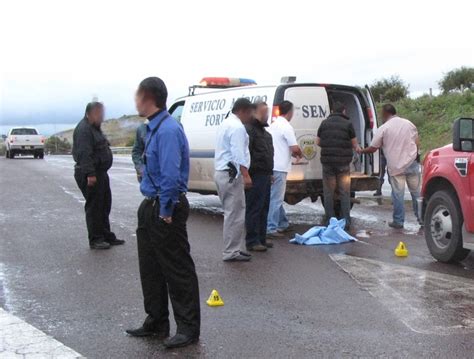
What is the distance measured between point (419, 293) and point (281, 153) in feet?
11.3

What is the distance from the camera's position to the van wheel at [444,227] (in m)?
6.96

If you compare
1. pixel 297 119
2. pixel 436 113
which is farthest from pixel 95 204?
pixel 436 113

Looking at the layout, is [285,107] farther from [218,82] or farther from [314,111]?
[218,82]

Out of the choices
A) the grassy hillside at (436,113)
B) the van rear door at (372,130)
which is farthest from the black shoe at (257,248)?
the grassy hillside at (436,113)

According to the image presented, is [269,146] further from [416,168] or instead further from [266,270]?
[416,168]

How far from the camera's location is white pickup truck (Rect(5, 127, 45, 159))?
35.2 meters

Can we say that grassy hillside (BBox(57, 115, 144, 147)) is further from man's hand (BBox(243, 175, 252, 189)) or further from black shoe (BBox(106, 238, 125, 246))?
man's hand (BBox(243, 175, 252, 189))

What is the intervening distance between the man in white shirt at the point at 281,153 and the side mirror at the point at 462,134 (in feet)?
8.67

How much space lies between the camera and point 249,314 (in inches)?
208

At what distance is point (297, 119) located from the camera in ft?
31.8

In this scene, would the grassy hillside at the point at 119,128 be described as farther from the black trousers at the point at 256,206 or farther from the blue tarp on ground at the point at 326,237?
the black trousers at the point at 256,206

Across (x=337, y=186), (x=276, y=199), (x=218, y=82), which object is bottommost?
(x=276, y=199)

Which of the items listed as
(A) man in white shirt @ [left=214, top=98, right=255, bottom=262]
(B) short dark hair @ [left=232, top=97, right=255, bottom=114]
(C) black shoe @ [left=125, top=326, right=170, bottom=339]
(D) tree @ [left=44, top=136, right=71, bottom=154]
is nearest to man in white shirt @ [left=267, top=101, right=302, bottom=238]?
(A) man in white shirt @ [left=214, top=98, right=255, bottom=262]

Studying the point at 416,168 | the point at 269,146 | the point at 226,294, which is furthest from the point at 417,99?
the point at 226,294
